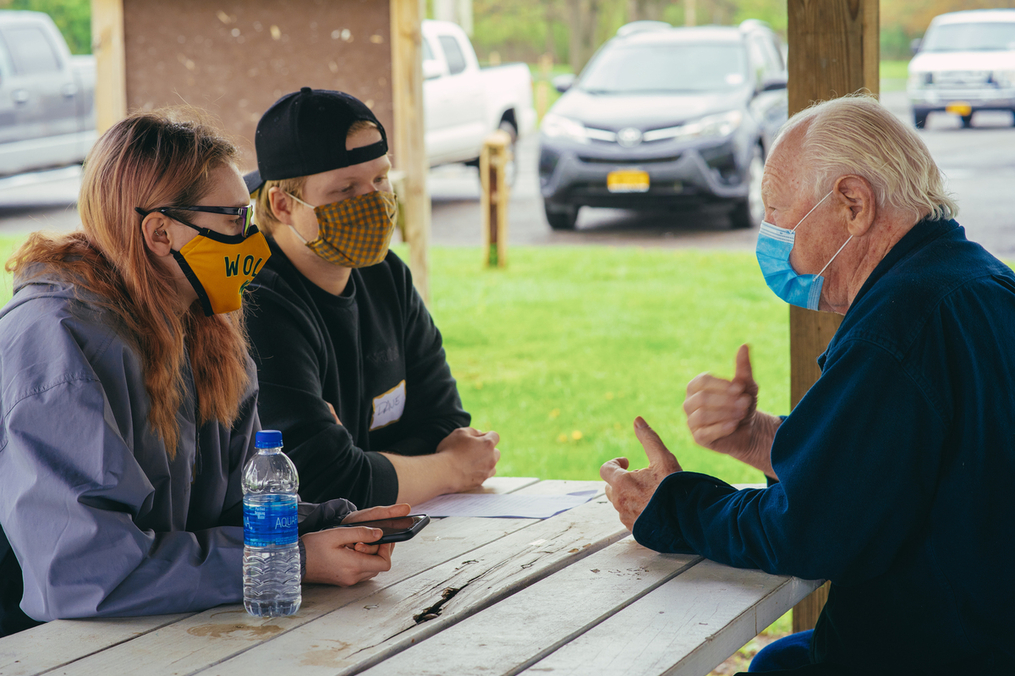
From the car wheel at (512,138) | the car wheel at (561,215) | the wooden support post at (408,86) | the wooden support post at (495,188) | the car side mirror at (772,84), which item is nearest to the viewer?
the wooden support post at (408,86)

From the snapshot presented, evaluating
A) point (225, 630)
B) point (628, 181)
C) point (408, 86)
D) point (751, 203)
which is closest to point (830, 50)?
point (225, 630)

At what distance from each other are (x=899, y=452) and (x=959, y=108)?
55.8 feet

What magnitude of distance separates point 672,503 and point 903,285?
0.63 m

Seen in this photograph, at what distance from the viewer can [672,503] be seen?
86.9 inches

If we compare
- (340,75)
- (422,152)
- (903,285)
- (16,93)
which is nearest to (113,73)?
(340,75)

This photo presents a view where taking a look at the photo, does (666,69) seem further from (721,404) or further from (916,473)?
(916,473)

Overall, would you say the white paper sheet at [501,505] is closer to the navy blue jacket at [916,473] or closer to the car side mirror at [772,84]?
the navy blue jacket at [916,473]

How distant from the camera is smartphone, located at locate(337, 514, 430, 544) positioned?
2.05 m

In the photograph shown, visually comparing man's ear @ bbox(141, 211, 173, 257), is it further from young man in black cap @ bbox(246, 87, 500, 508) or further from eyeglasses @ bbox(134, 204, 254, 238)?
young man in black cap @ bbox(246, 87, 500, 508)

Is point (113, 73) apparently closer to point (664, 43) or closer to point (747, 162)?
point (747, 162)

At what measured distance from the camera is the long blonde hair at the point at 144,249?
2.02 metres

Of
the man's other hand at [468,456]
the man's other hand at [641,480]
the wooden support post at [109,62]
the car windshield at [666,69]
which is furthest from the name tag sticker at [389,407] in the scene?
the car windshield at [666,69]

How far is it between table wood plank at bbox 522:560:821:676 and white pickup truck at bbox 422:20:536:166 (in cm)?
1077

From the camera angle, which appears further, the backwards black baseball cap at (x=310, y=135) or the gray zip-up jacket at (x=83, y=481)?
the backwards black baseball cap at (x=310, y=135)
